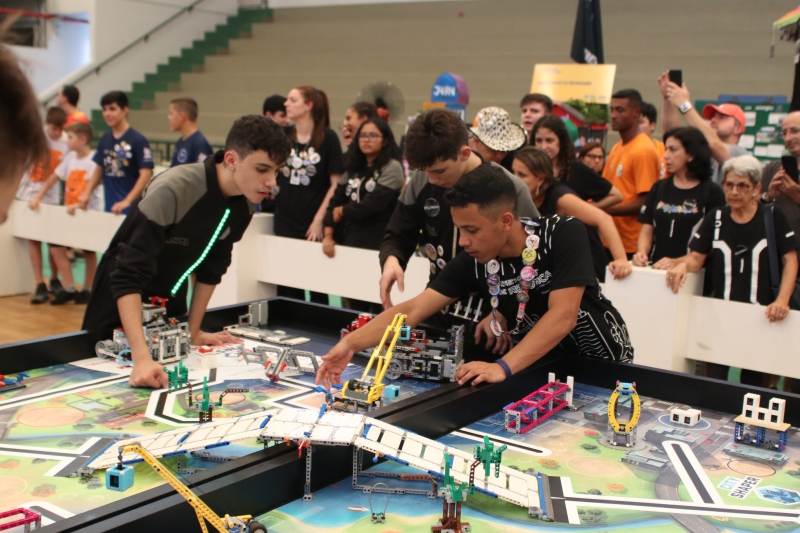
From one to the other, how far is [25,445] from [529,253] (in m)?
1.32

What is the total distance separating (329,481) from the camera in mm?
1443

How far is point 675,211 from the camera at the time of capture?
11.4ft

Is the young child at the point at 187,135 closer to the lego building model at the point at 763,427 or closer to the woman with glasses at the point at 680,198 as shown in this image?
the woman with glasses at the point at 680,198

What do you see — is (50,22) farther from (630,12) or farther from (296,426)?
(296,426)

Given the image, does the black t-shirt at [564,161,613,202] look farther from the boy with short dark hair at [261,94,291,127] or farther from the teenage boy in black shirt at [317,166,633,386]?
the boy with short dark hair at [261,94,291,127]

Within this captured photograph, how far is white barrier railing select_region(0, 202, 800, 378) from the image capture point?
9.90 ft

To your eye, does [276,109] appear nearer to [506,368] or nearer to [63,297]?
[63,297]

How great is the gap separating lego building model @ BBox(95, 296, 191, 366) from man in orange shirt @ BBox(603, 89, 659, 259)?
8.13 feet

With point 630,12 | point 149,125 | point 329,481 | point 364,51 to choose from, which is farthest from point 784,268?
point 149,125

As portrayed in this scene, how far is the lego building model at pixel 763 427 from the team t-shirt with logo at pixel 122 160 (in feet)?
14.7

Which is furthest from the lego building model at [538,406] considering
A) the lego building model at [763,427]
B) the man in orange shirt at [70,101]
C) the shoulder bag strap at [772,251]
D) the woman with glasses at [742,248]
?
the man in orange shirt at [70,101]

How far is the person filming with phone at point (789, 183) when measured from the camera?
10.5 ft

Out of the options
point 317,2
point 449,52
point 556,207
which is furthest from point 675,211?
point 317,2

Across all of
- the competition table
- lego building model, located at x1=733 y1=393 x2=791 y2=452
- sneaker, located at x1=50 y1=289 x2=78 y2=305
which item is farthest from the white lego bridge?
sneaker, located at x1=50 y1=289 x2=78 y2=305
